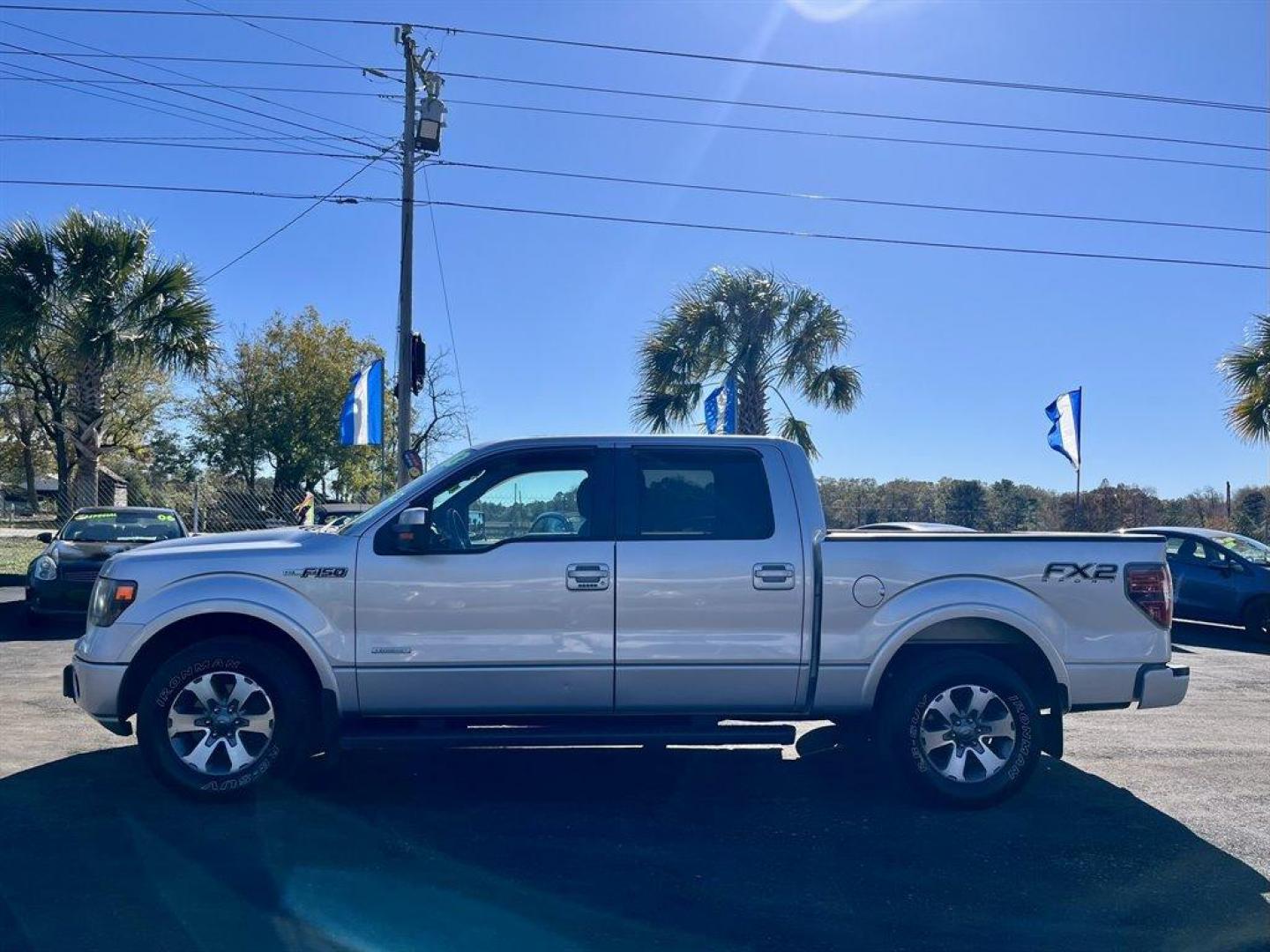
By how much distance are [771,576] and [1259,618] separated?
10912mm

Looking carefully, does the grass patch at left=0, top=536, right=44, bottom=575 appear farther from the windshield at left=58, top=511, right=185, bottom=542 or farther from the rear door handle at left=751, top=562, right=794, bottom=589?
the rear door handle at left=751, top=562, right=794, bottom=589

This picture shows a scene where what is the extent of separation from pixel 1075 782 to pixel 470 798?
3.72 meters

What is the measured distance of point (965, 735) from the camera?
223 inches

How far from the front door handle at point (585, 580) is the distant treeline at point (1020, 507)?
56.9 ft

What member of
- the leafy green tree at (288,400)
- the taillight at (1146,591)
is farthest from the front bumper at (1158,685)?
the leafy green tree at (288,400)

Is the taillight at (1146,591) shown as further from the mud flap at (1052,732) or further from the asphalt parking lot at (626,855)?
the asphalt parking lot at (626,855)

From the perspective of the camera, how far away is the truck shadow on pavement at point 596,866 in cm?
402

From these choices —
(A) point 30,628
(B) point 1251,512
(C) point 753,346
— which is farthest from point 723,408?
(B) point 1251,512

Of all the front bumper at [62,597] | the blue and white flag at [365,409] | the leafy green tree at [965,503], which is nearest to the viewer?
the front bumper at [62,597]

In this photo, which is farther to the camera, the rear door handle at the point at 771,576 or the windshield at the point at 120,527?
the windshield at the point at 120,527

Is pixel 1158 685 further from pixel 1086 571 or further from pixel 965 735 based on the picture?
pixel 965 735

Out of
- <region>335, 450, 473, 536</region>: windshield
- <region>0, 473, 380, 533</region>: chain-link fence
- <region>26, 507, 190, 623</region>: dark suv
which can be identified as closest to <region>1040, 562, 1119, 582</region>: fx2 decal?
<region>335, 450, 473, 536</region>: windshield

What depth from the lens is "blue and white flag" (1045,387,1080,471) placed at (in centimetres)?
1881

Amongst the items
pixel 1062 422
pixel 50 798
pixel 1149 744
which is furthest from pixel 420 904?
pixel 1062 422
